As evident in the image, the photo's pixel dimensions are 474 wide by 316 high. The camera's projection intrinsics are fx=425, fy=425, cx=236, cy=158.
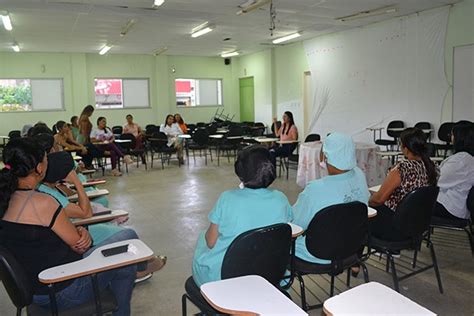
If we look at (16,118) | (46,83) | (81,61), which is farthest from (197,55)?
(16,118)

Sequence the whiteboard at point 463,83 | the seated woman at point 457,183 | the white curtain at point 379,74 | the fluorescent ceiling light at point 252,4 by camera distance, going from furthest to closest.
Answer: the white curtain at point 379,74 → the whiteboard at point 463,83 → the fluorescent ceiling light at point 252,4 → the seated woman at point 457,183

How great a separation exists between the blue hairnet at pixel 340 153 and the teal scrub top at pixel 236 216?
0.60 meters

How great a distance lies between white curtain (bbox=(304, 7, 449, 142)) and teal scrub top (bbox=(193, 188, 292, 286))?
6844 millimetres

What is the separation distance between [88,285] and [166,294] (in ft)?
3.56

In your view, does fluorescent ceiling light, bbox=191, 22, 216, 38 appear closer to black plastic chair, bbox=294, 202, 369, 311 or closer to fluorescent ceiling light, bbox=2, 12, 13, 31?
fluorescent ceiling light, bbox=2, 12, 13, 31

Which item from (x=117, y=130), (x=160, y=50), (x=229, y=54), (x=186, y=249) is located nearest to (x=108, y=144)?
(x=117, y=130)

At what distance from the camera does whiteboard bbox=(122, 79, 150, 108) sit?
13.5 m

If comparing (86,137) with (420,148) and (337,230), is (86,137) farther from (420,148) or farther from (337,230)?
(337,230)

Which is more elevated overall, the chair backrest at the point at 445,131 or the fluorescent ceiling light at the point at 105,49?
the fluorescent ceiling light at the point at 105,49

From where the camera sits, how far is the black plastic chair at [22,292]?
1883mm

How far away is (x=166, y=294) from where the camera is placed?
Result: 3.14 metres

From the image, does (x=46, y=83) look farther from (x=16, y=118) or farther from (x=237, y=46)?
(x=237, y=46)

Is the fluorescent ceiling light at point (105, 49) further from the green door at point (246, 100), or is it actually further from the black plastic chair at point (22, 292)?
the black plastic chair at point (22, 292)

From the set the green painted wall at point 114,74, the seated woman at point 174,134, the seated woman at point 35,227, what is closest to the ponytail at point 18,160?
the seated woman at point 35,227
